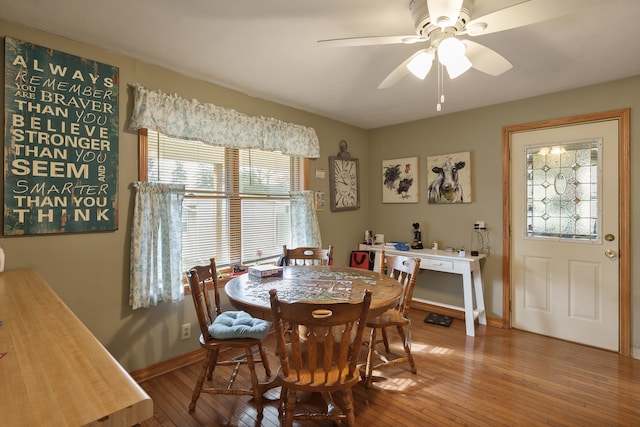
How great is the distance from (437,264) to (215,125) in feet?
8.53

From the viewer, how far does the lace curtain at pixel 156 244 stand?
7.32 ft

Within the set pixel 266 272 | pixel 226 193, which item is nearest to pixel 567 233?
pixel 266 272

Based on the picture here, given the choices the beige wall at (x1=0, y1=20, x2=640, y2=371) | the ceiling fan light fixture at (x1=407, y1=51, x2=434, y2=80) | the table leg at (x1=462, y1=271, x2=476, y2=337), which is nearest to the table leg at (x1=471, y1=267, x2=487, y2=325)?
the beige wall at (x1=0, y1=20, x2=640, y2=371)

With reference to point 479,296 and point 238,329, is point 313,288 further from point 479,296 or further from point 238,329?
point 479,296

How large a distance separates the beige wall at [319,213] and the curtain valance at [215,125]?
0.29ft

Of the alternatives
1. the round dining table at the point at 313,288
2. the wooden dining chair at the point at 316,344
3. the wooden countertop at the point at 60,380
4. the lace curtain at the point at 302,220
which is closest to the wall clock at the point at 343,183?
the lace curtain at the point at 302,220

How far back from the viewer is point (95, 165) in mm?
2094

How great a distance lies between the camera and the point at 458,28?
159 cm

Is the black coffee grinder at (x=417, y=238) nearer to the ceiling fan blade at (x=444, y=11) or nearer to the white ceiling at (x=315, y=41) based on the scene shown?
the white ceiling at (x=315, y=41)

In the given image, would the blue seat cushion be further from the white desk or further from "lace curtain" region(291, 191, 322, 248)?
the white desk

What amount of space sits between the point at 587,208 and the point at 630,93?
1010 millimetres

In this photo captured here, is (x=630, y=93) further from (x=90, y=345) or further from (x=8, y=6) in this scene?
(x=8, y=6)

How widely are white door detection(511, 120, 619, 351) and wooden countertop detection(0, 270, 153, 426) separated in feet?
11.6

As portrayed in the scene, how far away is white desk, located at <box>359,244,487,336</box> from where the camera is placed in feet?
10.2
